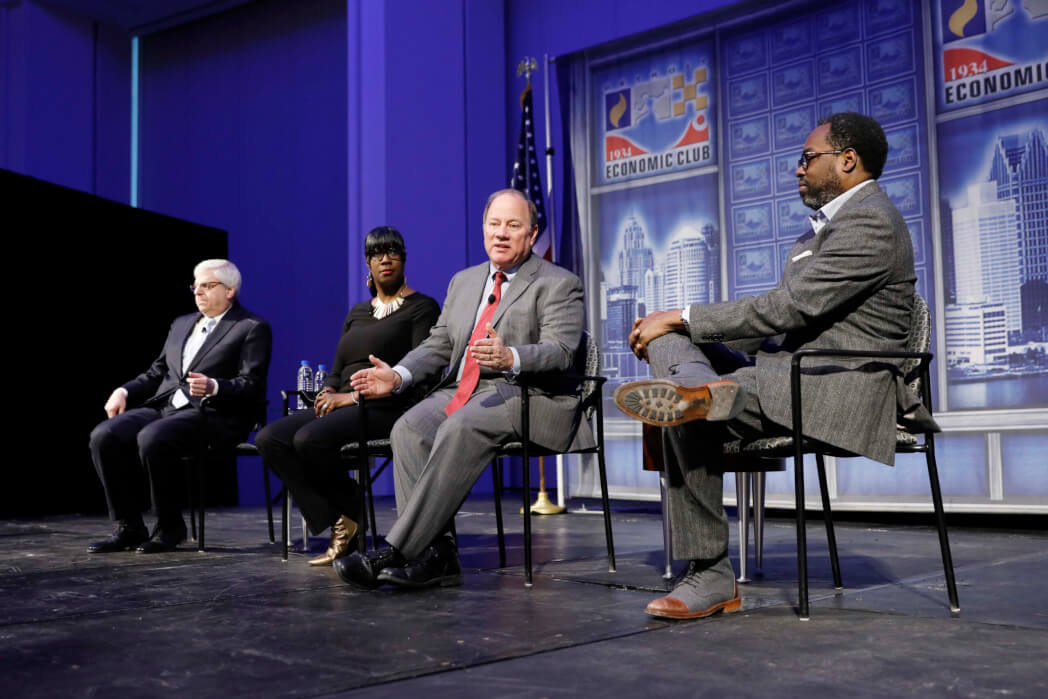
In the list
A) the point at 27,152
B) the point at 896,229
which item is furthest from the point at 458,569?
the point at 27,152

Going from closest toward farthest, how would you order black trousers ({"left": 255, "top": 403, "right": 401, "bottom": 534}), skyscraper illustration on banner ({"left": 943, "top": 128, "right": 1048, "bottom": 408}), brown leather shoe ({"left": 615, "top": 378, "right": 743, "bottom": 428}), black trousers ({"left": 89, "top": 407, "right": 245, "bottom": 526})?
brown leather shoe ({"left": 615, "top": 378, "right": 743, "bottom": 428}) → black trousers ({"left": 255, "top": 403, "right": 401, "bottom": 534}) → black trousers ({"left": 89, "top": 407, "right": 245, "bottom": 526}) → skyscraper illustration on banner ({"left": 943, "top": 128, "right": 1048, "bottom": 408})

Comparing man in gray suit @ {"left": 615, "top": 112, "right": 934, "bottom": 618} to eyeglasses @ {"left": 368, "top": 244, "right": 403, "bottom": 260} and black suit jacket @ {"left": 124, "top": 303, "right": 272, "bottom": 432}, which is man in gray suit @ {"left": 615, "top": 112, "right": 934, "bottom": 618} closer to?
eyeglasses @ {"left": 368, "top": 244, "right": 403, "bottom": 260}

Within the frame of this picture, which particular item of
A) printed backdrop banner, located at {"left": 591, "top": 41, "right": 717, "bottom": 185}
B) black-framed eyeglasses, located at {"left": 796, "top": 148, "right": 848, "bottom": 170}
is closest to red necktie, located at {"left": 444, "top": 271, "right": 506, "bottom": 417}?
black-framed eyeglasses, located at {"left": 796, "top": 148, "right": 848, "bottom": 170}

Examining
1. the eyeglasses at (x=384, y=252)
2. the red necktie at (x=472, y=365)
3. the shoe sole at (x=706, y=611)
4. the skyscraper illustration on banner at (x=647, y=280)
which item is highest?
the skyscraper illustration on banner at (x=647, y=280)

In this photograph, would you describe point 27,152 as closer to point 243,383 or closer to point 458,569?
point 243,383

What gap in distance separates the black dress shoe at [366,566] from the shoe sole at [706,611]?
26.8 inches

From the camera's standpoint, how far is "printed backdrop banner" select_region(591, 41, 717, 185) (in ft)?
18.4

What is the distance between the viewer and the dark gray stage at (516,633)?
4.81ft

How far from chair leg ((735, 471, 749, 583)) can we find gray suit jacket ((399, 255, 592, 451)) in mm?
437

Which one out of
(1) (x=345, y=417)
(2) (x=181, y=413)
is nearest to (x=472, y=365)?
(1) (x=345, y=417)

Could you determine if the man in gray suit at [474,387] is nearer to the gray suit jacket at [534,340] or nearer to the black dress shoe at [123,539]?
the gray suit jacket at [534,340]

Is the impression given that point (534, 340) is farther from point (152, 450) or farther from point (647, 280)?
point (647, 280)

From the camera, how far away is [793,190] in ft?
17.0

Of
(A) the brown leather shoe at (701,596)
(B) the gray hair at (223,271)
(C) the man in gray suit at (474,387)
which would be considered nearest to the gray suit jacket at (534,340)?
(C) the man in gray suit at (474,387)
